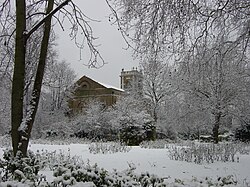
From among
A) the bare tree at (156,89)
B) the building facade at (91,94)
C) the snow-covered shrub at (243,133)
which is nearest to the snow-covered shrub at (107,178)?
the snow-covered shrub at (243,133)

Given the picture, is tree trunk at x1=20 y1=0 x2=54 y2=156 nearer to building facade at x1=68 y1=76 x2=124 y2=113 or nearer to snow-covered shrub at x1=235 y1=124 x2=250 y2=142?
snow-covered shrub at x1=235 y1=124 x2=250 y2=142

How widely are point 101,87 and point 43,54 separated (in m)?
39.3

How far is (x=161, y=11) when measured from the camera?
22.2ft

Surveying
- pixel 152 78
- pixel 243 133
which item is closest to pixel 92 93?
pixel 152 78

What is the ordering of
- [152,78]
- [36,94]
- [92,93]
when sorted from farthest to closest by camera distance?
[92,93]
[152,78]
[36,94]

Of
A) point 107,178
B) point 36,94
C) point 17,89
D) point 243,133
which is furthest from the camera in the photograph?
point 243,133

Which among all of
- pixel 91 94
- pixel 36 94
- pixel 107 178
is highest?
pixel 91 94

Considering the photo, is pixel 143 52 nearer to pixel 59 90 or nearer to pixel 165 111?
pixel 165 111

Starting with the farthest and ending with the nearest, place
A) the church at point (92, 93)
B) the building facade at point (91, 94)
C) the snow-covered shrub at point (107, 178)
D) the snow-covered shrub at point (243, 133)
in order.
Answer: the building facade at point (91, 94), the church at point (92, 93), the snow-covered shrub at point (243, 133), the snow-covered shrub at point (107, 178)

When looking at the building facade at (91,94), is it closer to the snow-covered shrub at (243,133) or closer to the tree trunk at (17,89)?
the snow-covered shrub at (243,133)

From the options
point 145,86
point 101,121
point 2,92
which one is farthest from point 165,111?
point 2,92

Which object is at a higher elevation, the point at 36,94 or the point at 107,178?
the point at 36,94

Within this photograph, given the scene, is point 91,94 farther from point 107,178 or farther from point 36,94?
point 107,178

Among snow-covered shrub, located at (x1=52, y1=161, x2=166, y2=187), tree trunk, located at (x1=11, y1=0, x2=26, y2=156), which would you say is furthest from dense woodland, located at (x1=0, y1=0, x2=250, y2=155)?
snow-covered shrub, located at (x1=52, y1=161, x2=166, y2=187)
